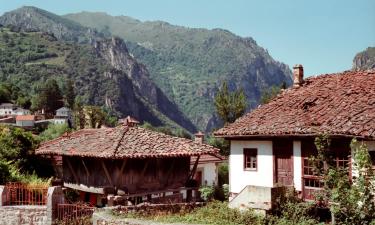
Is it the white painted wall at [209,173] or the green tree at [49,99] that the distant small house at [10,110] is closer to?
the green tree at [49,99]

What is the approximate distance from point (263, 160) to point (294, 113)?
2.24 metres

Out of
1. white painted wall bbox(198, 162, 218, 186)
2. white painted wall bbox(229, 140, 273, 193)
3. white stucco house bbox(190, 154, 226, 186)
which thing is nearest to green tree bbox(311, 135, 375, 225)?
white painted wall bbox(229, 140, 273, 193)

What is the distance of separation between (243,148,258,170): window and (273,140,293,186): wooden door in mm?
996

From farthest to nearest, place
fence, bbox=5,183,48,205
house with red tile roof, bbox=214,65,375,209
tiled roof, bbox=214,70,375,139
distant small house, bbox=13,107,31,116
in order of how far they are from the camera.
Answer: distant small house, bbox=13,107,31,116 < fence, bbox=5,183,48,205 < tiled roof, bbox=214,70,375,139 < house with red tile roof, bbox=214,65,375,209

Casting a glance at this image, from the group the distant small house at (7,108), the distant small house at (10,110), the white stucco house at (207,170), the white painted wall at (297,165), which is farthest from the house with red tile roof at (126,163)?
the distant small house at (7,108)

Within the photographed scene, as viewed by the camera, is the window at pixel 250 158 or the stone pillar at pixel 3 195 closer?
the stone pillar at pixel 3 195

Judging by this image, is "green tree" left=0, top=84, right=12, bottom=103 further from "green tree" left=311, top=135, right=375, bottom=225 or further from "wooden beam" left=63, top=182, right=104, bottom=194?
"green tree" left=311, top=135, right=375, bottom=225

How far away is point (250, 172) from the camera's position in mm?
19797

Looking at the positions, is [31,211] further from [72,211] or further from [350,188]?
[350,188]

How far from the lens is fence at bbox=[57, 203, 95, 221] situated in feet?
51.5

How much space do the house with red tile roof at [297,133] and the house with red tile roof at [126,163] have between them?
2.46 m

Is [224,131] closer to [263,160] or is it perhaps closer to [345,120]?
[263,160]

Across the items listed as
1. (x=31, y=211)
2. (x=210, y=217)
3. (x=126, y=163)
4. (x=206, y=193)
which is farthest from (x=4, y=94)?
(x=210, y=217)

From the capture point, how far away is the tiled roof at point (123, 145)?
19344 mm
